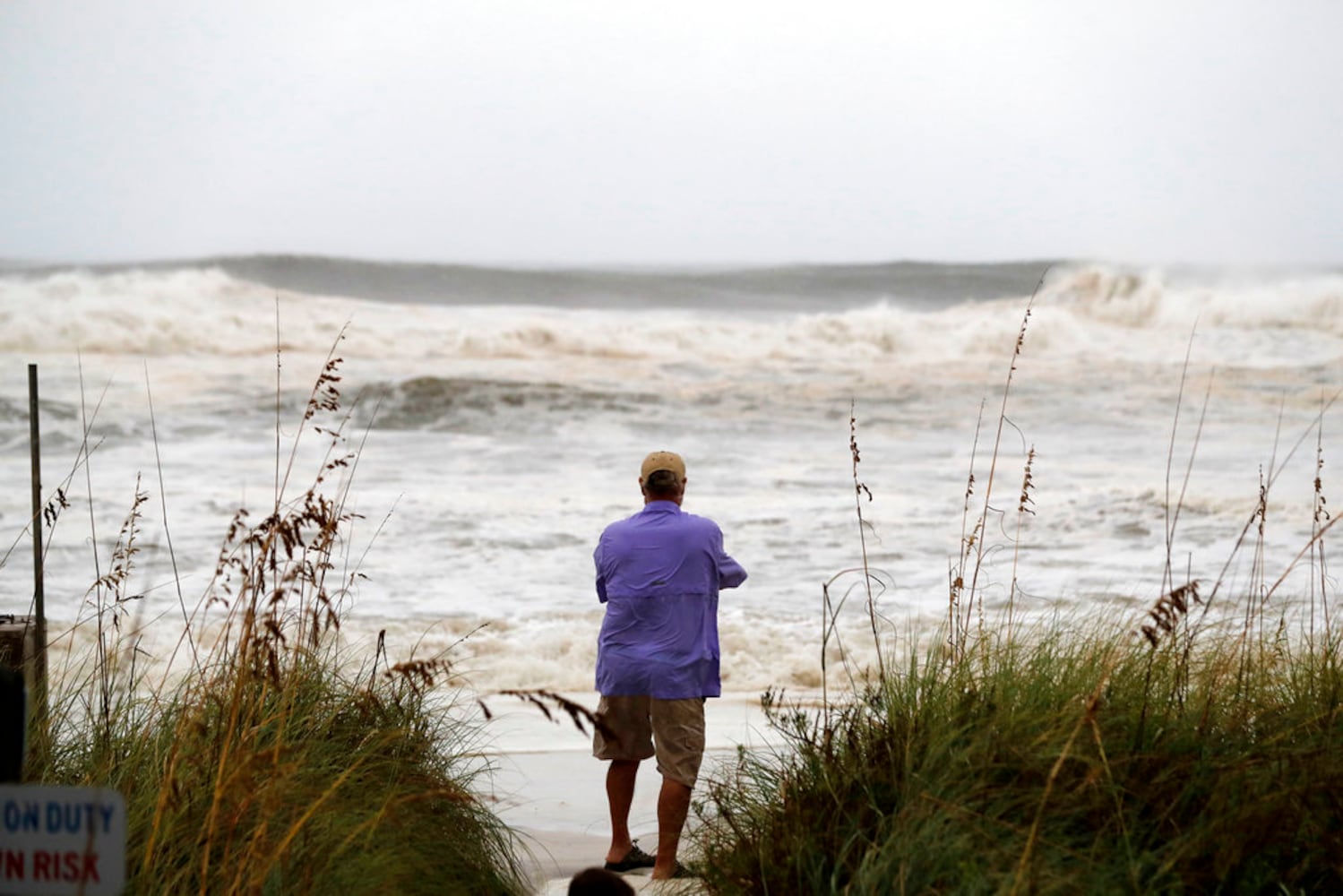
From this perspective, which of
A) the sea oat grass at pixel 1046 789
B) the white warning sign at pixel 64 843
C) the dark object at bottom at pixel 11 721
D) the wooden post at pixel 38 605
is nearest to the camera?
the dark object at bottom at pixel 11 721

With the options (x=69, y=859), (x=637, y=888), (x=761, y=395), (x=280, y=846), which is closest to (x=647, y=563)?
(x=637, y=888)

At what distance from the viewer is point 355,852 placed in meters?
3.16

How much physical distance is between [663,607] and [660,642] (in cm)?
10

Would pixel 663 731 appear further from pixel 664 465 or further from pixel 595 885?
pixel 595 885

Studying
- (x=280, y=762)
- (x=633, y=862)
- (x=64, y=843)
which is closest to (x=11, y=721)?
(x=64, y=843)

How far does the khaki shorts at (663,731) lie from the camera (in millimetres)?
4602

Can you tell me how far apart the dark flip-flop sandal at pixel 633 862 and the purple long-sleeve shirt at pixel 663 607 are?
51 cm

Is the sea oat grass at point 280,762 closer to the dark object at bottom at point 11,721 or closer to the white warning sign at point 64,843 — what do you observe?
the white warning sign at point 64,843

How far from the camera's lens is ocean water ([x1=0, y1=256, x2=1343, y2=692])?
18094mm

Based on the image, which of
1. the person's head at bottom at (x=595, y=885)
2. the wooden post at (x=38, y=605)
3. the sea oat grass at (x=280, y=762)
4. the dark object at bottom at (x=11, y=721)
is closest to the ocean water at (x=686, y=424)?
the wooden post at (x=38, y=605)

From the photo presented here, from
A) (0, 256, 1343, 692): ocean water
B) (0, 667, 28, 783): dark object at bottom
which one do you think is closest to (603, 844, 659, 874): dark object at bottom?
(0, 667, 28, 783): dark object at bottom

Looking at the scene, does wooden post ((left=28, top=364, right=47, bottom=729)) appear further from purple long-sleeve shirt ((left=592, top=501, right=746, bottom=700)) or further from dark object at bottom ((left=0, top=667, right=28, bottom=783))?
dark object at bottom ((left=0, top=667, right=28, bottom=783))

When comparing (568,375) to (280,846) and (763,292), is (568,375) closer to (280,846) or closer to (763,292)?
(763,292)

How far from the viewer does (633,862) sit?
4.74 m
